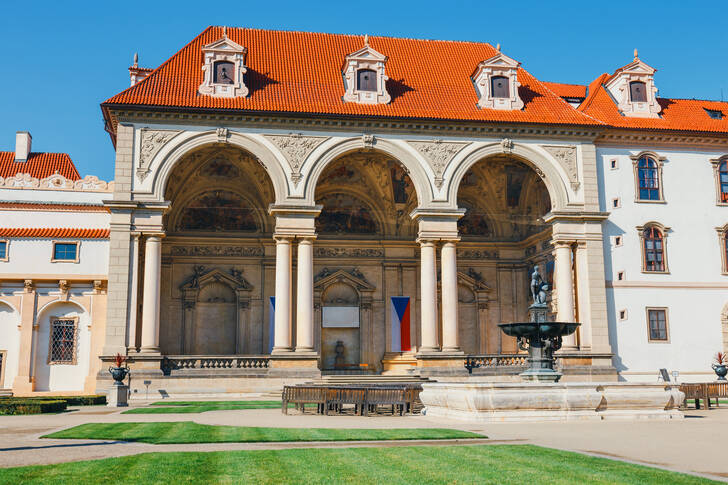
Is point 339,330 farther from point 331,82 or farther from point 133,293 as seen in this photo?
point 331,82

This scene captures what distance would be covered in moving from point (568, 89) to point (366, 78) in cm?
1501

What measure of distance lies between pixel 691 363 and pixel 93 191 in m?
30.7

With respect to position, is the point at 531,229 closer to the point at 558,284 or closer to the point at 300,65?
the point at 558,284

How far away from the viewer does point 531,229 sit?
42.7 m

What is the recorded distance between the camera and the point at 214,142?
34.6 meters

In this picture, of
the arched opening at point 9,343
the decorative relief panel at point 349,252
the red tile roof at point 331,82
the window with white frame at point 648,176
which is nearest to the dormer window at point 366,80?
the red tile roof at point 331,82

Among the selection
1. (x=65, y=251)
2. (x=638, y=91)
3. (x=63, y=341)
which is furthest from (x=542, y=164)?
(x=63, y=341)

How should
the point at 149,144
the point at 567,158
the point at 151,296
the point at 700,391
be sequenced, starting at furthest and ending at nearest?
the point at 567,158
the point at 149,144
the point at 151,296
the point at 700,391

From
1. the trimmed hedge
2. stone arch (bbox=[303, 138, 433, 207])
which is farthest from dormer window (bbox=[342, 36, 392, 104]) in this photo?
the trimmed hedge

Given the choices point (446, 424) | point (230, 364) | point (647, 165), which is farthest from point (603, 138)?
point (446, 424)

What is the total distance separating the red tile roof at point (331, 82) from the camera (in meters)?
35.2

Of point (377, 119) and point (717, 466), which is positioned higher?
point (377, 119)

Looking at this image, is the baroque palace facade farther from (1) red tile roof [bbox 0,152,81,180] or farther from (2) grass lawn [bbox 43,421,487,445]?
(2) grass lawn [bbox 43,421,487,445]

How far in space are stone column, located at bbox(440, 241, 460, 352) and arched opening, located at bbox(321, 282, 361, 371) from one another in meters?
7.70
